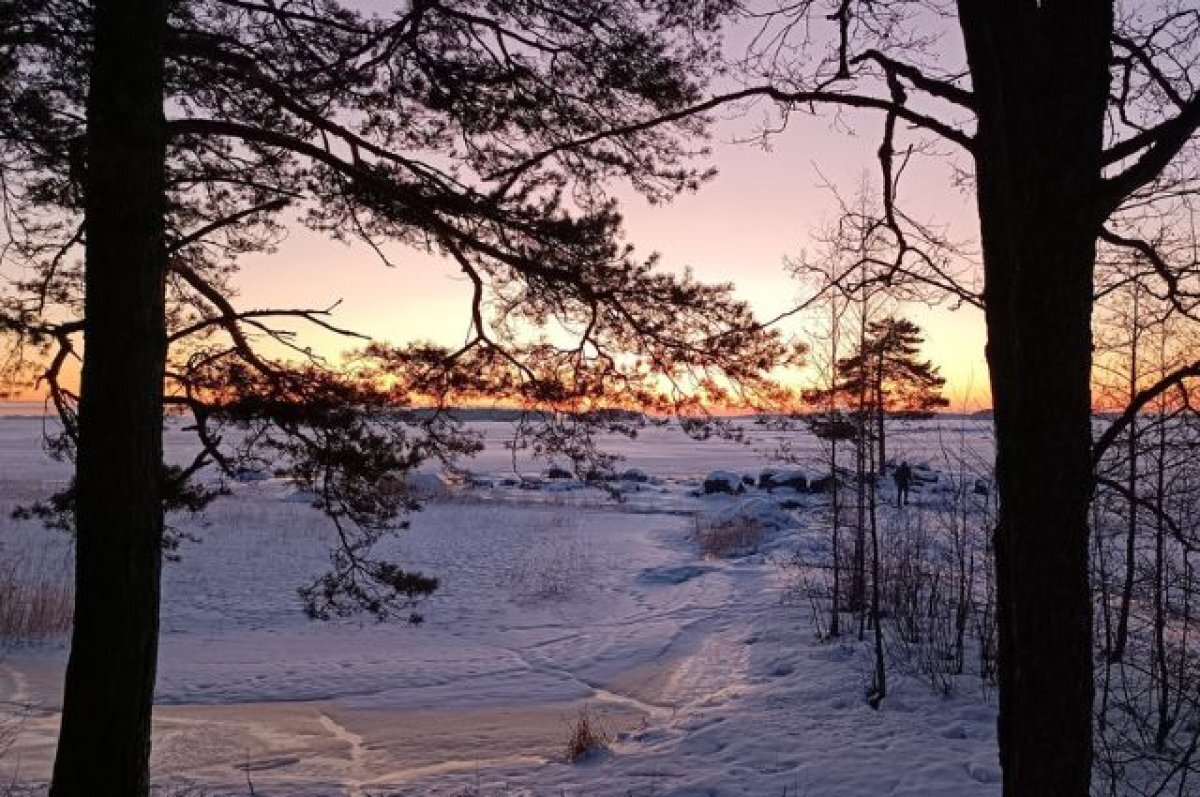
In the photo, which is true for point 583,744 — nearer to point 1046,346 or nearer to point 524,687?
point 524,687

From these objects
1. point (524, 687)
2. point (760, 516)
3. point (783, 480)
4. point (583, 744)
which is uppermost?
point (783, 480)

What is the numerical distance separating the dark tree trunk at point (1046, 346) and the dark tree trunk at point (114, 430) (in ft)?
12.4

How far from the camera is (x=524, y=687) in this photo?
37.7ft

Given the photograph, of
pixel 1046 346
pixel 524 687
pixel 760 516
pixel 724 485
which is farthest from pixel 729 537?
pixel 1046 346

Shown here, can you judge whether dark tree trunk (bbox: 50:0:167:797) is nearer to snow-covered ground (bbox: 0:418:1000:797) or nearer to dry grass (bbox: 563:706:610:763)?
snow-covered ground (bbox: 0:418:1000:797)

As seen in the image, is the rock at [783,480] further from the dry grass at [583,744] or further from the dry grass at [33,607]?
the dry grass at [583,744]

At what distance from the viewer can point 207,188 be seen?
629cm

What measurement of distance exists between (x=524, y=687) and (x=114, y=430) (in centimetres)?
824

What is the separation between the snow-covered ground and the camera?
25.3 ft

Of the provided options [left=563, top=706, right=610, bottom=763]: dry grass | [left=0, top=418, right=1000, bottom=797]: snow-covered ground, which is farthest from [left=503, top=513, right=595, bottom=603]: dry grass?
[left=563, top=706, right=610, bottom=763]: dry grass

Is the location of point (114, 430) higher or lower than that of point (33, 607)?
higher

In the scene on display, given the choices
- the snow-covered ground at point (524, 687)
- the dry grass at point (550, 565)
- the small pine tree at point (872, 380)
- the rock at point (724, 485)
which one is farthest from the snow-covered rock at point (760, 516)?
the small pine tree at point (872, 380)

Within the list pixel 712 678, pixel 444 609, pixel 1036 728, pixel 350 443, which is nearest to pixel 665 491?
pixel 444 609

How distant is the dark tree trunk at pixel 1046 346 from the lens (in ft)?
9.44
